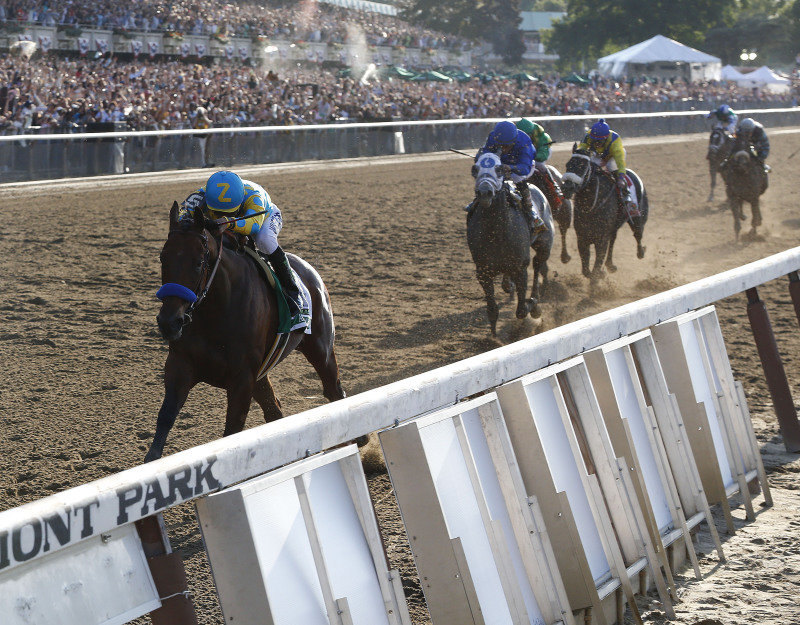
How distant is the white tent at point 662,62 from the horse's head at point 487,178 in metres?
41.2

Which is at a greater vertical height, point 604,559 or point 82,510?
point 82,510

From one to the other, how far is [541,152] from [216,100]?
1174 centimetres

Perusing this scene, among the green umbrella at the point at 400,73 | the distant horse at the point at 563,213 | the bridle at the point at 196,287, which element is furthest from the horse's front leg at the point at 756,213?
the green umbrella at the point at 400,73

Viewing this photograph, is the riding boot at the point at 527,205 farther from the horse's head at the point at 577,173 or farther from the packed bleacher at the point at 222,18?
the packed bleacher at the point at 222,18

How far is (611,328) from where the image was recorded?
379 cm

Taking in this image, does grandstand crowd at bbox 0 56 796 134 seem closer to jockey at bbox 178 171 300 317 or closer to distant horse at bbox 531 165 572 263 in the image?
distant horse at bbox 531 165 572 263

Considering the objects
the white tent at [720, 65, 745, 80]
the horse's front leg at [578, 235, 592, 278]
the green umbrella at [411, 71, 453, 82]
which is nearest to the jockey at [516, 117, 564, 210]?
the horse's front leg at [578, 235, 592, 278]

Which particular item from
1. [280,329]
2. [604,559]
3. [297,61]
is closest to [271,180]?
[280,329]

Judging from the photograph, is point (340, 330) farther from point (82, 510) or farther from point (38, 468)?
point (82, 510)

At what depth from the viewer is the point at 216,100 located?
2061 centimetres

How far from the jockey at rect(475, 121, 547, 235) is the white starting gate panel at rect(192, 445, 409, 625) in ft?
21.7

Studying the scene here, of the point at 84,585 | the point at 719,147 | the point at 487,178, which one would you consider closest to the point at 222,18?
the point at 719,147

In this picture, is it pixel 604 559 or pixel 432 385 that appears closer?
pixel 432 385

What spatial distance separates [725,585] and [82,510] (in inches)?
101
